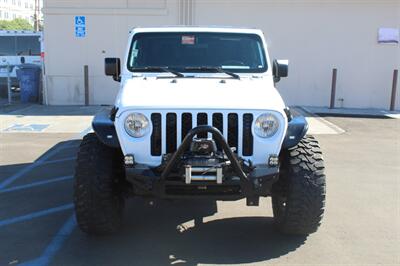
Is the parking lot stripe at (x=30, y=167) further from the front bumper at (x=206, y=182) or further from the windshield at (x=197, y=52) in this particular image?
the front bumper at (x=206, y=182)

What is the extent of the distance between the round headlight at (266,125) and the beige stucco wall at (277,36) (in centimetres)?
1083

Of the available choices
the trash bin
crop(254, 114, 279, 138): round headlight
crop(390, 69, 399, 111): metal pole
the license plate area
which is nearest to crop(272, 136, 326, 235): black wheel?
crop(254, 114, 279, 138): round headlight

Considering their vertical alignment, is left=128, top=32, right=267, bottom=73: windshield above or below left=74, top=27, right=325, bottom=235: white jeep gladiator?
above

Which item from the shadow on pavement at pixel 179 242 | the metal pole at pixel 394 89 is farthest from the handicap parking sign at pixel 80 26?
the shadow on pavement at pixel 179 242

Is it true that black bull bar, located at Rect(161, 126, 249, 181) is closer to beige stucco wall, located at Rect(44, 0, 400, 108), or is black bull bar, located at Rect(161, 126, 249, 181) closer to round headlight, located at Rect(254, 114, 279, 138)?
round headlight, located at Rect(254, 114, 279, 138)

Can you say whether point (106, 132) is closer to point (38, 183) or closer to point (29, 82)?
point (38, 183)

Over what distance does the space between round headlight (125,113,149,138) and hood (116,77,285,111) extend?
0.08 meters

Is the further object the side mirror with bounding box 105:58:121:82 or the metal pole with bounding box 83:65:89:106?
the metal pole with bounding box 83:65:89:106

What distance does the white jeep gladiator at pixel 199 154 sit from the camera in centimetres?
413

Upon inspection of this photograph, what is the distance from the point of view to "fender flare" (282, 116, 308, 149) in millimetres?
4410

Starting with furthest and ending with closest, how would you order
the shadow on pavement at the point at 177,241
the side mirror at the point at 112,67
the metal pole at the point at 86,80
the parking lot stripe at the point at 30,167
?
the metal pole at the point at 86,80 < the parking lot stripe at the point at 30,167 < the side mirror at the point at 112,67 < the shadow on pavement at the point at 177,241

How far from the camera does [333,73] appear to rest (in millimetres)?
14617

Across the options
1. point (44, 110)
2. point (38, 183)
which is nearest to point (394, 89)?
point (44, 110)

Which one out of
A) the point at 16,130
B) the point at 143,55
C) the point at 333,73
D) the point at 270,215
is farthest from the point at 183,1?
the point at 270,215
